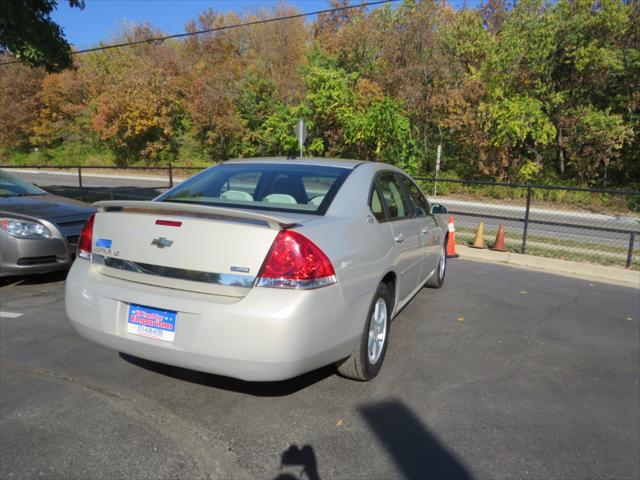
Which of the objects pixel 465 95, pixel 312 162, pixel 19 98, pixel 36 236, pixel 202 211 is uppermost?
pixel 19 98

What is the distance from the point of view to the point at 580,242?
10.5m

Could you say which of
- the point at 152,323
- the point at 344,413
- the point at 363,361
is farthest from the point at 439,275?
the point at 152,323

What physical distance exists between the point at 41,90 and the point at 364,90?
3045 centimetres

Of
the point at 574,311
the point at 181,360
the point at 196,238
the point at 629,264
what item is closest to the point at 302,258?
the point at 196,238

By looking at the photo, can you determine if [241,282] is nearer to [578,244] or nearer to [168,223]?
[168,223]

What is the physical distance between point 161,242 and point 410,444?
188 cm

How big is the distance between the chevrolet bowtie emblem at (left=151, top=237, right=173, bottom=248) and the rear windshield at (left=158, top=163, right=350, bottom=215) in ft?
2.17

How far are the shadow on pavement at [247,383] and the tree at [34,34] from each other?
1028cm

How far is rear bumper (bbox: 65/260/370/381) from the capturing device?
2709 millimetres

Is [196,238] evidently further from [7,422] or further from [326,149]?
[326,149]

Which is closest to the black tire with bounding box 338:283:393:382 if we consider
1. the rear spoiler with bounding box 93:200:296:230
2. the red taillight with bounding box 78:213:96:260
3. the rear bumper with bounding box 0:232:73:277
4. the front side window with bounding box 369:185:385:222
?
the front side window with bounding box 369:185:385:222

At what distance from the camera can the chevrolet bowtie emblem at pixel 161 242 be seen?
9.64 feet

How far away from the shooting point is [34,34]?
36.8ft

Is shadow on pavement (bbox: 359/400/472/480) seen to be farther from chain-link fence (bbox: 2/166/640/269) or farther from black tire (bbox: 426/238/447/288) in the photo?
chain-link fence (bbox: 2/166/640/269)
